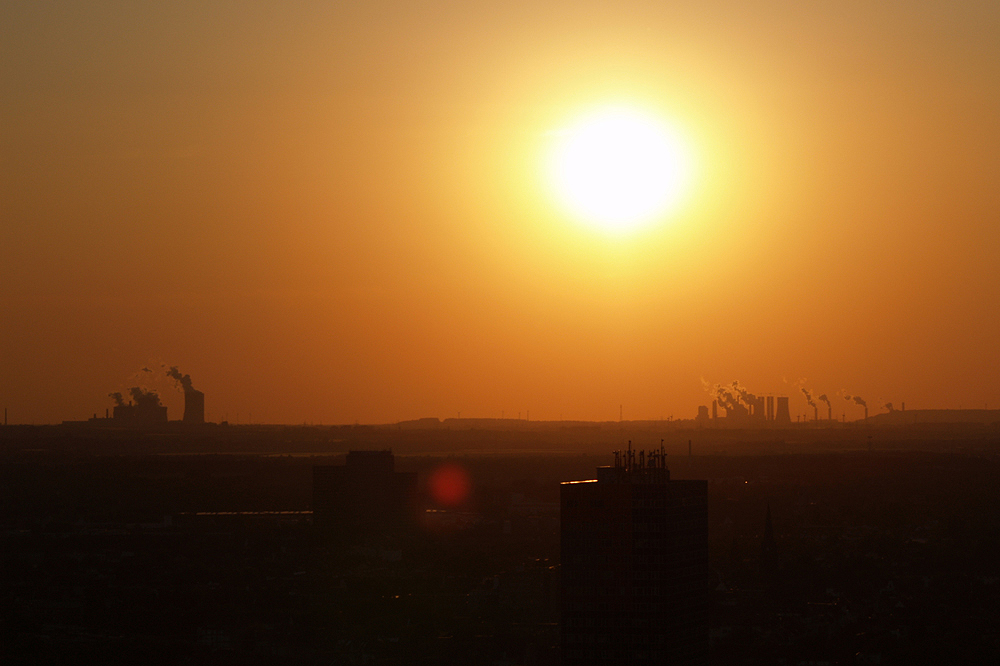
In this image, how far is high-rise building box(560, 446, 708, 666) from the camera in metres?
41.8

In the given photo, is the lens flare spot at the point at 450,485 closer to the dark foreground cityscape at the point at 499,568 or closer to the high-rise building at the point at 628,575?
the dark foreground cityscape at the point at 499,568

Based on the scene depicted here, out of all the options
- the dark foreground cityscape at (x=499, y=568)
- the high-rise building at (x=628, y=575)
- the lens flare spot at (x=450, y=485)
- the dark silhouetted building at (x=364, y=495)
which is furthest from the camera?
the lens flare spot at (x=450, y=485)

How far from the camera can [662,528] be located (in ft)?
140

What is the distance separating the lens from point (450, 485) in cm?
15412

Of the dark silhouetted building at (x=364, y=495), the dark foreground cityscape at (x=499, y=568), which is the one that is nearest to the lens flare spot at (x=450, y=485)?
the dark foreground cityscape at (x=499, y=568)

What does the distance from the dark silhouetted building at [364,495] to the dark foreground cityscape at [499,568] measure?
0.57 ft

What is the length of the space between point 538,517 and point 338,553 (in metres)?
25.3

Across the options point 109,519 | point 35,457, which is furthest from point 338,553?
point 35,457

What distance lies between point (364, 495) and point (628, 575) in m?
74.2

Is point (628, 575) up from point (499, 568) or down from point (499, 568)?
up

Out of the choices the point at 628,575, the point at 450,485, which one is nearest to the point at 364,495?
the point at 450,485

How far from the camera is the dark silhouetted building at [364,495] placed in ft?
369

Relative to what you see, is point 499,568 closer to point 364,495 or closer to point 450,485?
point 364,495

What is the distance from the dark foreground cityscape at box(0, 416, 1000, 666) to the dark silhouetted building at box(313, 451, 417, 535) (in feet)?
0.57
